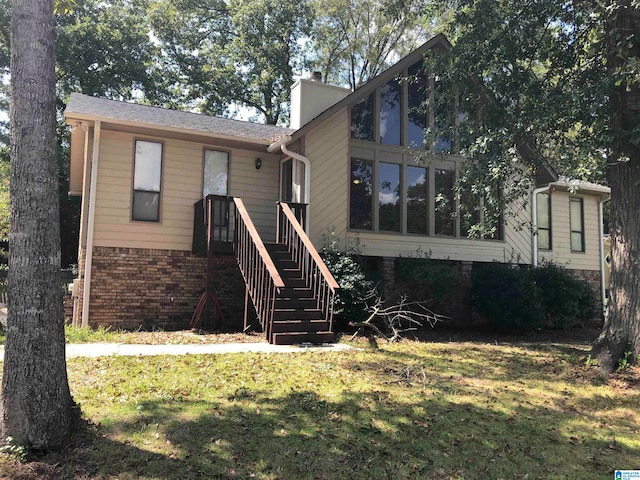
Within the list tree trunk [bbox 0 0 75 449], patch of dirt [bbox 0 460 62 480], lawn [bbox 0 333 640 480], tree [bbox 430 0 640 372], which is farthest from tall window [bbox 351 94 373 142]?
patch of dirt [bbox 0 460 62 480]

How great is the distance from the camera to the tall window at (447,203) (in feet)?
39.0

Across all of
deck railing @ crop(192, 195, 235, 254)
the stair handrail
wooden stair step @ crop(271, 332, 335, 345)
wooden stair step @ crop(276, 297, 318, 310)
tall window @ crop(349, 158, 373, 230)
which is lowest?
wooden stair step @ crop(271, 332, 335, 345)

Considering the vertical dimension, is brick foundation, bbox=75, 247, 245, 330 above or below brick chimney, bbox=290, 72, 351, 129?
below

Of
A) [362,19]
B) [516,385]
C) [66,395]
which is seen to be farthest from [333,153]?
[362,19]

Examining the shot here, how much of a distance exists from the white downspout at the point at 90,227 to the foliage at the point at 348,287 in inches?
182

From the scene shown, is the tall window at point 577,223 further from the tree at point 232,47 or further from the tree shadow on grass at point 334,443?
the tree at point 232,47

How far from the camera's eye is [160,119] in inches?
412

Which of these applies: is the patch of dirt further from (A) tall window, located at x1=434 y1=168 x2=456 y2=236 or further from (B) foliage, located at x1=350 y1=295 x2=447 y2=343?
(A) tall window, located at x1=434 y1=168 x2=456 y2=236

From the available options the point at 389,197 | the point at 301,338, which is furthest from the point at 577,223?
the point at 301,338

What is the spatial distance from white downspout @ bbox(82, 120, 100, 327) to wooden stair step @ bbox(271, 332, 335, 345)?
415 cm

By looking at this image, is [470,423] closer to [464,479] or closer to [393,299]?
[464,479]

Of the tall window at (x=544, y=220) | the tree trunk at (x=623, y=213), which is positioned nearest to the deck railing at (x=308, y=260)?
the tree trunk at (x=623, y=213)

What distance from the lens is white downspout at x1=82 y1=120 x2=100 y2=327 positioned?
929 cm

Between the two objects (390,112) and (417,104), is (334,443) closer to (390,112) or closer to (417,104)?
(390,112)
